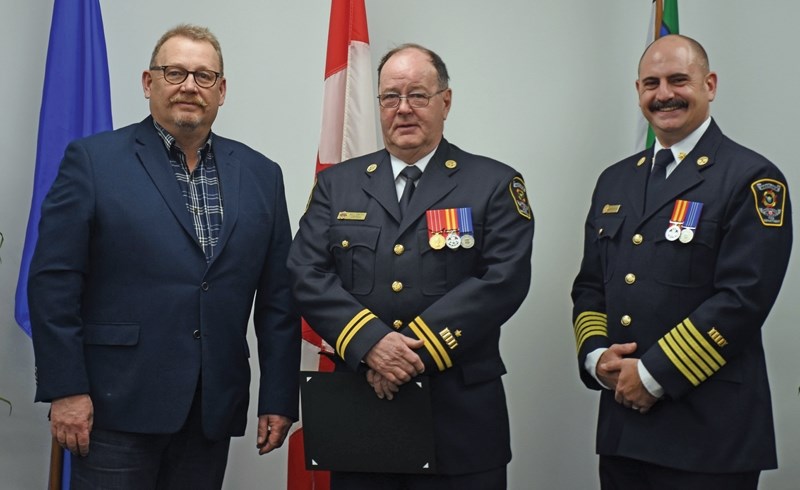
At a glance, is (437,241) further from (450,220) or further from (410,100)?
(410,100)

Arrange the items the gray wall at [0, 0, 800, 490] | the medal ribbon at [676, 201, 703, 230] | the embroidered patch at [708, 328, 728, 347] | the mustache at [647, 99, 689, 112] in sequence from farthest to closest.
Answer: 1. the gray wall at [0, 0, 800, 490]
2. the mustache at [647, 99, 689, 112]
3. the medal ribbon at [676, 201, 703, 230]
4. the embroidered patch at [708, 328, 728, 347]

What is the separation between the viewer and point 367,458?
1.98 m

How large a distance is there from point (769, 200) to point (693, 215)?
0.17m

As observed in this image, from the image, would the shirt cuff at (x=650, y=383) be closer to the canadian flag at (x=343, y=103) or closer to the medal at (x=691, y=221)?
the medal at (x=691, y=221)

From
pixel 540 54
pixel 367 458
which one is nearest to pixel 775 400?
pixel 540 54

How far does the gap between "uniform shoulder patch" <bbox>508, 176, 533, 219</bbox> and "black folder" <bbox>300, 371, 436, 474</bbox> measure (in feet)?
1.62

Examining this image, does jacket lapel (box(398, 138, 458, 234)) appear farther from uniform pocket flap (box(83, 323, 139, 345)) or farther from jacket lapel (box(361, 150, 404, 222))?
uniform pocket flap (box(83, 323, 139, 345))

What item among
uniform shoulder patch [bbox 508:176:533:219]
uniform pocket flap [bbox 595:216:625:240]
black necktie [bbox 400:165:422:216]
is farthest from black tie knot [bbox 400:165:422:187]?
uniform pocket flap [bbox 595:216:625:240]

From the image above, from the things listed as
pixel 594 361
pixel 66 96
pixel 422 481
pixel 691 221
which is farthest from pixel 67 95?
pixel 691 221

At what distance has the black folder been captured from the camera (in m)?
1.95

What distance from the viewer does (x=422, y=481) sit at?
6.59 feet

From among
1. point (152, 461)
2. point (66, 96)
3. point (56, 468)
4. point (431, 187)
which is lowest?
point (56, 468)

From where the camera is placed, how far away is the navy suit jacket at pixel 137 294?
1989 mm

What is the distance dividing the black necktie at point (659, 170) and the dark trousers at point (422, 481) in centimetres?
81
